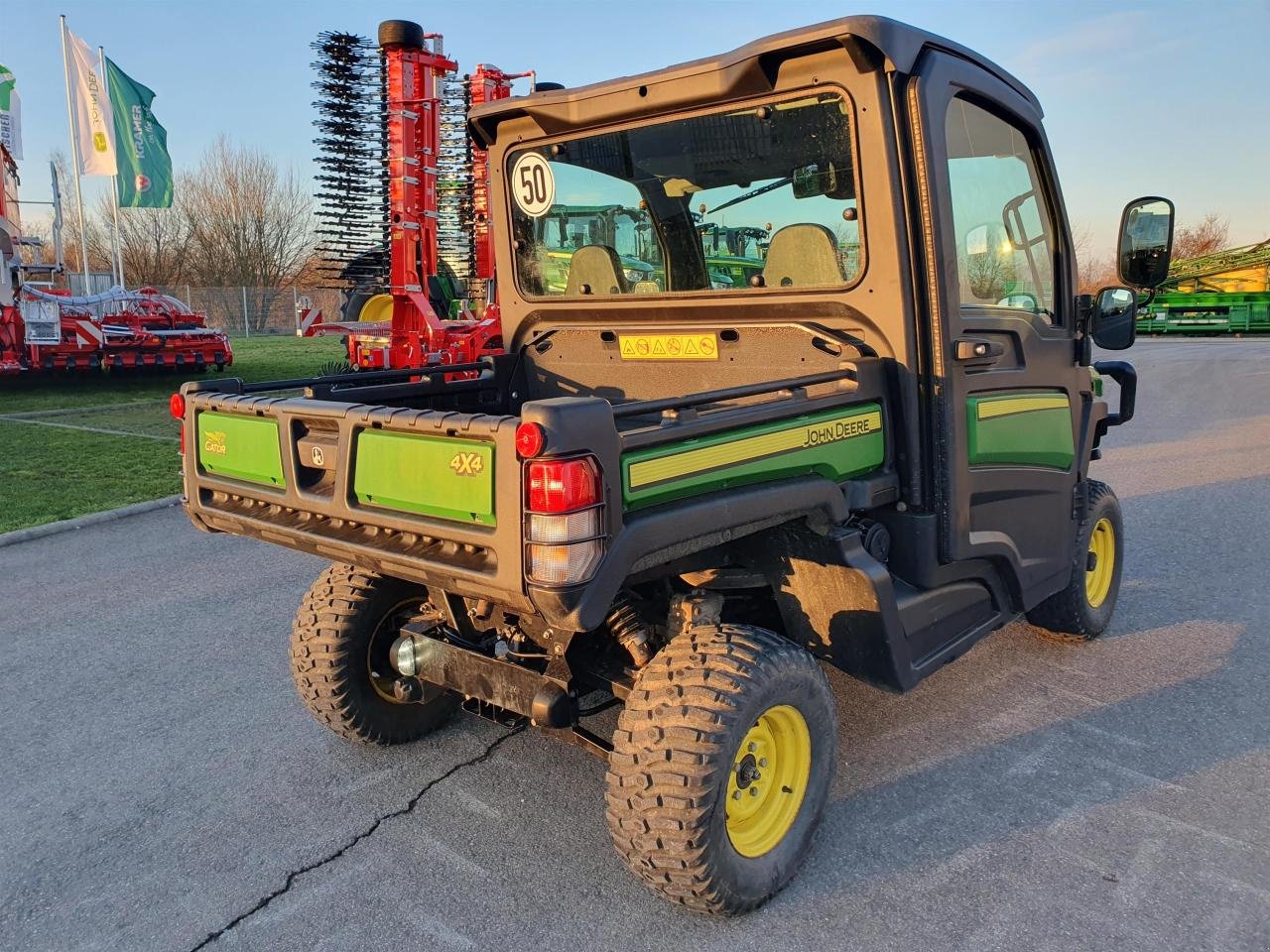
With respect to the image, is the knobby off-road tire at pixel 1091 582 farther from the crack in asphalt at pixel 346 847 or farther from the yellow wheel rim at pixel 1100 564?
the crack in asphalt at pixel 346 847

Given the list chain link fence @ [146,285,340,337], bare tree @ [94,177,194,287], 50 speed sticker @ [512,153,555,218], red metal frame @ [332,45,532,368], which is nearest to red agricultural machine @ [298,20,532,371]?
red metal frame @ [332,45,532,368]

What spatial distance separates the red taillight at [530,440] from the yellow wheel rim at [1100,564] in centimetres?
346

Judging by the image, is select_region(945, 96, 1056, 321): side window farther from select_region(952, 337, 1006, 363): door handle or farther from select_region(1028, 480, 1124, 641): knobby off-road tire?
select_region(1028, 480, 1124, 641): knobby off-road tire

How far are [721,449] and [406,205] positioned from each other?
913 centimetres

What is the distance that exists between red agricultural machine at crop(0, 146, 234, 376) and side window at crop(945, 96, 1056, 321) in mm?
14380

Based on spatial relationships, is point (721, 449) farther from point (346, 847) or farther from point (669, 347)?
point (346, 847)

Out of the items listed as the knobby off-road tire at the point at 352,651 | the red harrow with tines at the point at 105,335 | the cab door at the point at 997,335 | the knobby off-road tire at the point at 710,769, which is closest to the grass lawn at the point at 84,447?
the red harrow with tines at the point at 105,335

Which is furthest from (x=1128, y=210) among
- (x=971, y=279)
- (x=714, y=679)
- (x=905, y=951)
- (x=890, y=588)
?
(x=905, y=951)

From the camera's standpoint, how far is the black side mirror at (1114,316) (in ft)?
12.9

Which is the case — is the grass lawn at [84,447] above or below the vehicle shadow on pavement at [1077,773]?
above

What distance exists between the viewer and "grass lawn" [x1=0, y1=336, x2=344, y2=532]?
7391 millimetres

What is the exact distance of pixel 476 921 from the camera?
8.48 feet

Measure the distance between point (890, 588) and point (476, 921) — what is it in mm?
1587

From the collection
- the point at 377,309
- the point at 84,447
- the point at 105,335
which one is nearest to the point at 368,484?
the point at 84,447
